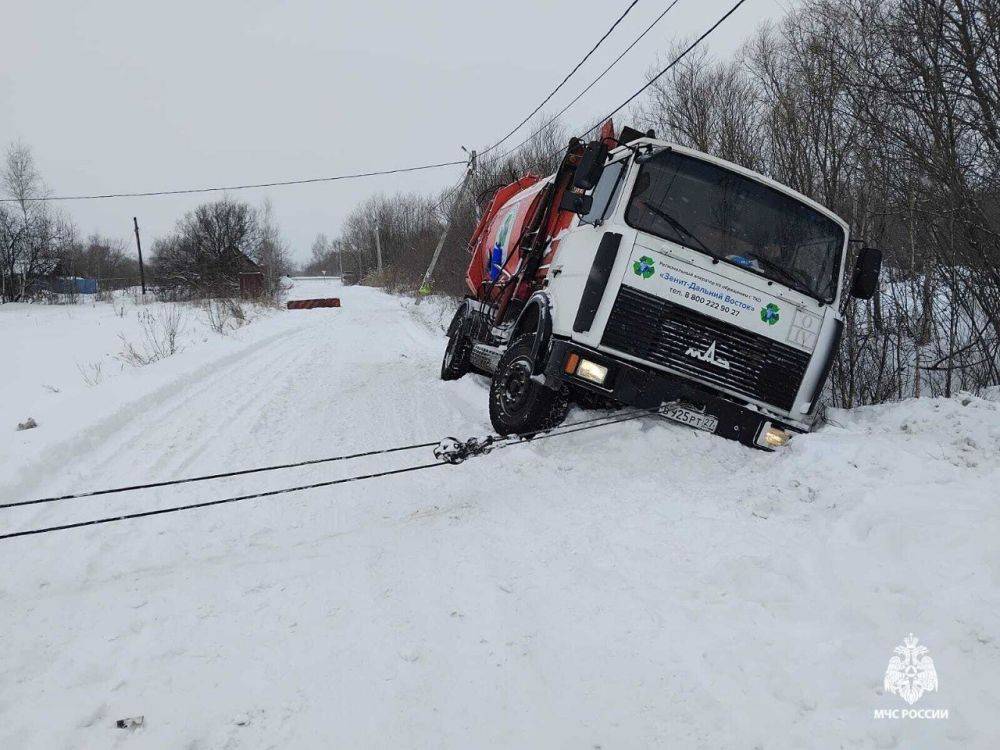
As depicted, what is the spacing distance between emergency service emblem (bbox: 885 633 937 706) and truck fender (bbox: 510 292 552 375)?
9.66 feet

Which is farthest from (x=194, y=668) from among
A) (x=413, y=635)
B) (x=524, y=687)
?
(x=524, y=687)

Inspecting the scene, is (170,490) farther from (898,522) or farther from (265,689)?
(898,522)

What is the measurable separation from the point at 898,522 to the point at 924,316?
439 centimetres

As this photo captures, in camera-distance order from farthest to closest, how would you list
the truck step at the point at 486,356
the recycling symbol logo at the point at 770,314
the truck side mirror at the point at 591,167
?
the truck step at the point at 486,356 → the truck side mirror at the point at 591,167 → the recycling symbol logo at the point at 770,314

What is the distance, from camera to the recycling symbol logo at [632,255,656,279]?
4.29m

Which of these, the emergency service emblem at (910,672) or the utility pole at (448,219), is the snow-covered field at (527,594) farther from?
the utility pole at (448,219)

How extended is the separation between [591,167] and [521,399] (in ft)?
6.52

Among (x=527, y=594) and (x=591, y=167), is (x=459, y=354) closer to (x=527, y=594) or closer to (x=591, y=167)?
(x=591, y=167)

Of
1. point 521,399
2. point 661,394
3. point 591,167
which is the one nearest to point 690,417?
point 661,394

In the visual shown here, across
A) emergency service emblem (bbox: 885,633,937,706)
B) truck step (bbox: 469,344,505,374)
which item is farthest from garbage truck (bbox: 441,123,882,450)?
emergency service emblem (bbox: 885,633,937,706)

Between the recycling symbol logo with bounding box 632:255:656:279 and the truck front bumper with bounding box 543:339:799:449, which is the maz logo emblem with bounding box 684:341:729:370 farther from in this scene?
the recycling symbol logo with bounding box 632:255:656:279

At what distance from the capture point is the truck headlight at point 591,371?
4238mm

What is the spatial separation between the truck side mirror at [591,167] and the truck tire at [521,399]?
4.33 ft

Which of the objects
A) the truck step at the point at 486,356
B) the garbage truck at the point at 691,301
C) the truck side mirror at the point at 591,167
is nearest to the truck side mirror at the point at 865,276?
the garbage truck at the point at 691,301
